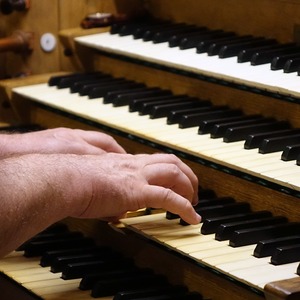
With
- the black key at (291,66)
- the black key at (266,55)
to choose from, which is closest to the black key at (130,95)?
the black key at (266,55)

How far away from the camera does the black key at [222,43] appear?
98.2 inches

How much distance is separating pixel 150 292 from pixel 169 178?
9.4 inches

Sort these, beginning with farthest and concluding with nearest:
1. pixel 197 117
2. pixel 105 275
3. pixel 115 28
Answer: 1. pixel 115 28
2. pixel 197 117
3. pixel 105 275

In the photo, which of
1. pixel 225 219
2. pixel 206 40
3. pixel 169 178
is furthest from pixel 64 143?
pixel 206 40

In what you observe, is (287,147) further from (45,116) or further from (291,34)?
(45,116)

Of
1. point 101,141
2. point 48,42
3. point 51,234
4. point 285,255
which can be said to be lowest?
point 51,234

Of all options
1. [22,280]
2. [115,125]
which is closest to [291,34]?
[115,125]

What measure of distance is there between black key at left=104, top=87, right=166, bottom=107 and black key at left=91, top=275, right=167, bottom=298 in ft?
2.07

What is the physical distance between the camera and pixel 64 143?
2.26 m

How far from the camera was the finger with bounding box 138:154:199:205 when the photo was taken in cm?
202

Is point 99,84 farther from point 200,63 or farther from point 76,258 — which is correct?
point 76,258

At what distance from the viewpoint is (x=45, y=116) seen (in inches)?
114

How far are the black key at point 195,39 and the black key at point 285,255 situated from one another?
92cm

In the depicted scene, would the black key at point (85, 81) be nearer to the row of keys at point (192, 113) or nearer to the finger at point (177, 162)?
the row of keys at point (192, 113)
